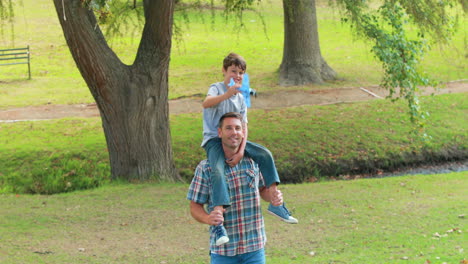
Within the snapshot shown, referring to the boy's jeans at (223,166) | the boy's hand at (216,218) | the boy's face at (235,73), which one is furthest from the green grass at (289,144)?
the boy's hand at (216,218)

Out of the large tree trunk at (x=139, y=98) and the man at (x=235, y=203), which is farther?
the large tree trunk at (x=139, y=98)

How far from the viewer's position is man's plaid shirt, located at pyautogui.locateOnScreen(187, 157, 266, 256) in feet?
13.6

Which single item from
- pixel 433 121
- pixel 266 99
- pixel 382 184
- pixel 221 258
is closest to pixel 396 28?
pixel 382 184

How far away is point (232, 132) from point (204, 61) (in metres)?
20.6

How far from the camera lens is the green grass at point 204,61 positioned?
1995cm

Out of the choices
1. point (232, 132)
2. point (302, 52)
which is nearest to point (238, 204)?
point (232, 132)

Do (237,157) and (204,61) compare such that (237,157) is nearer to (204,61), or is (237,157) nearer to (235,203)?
(235,203)

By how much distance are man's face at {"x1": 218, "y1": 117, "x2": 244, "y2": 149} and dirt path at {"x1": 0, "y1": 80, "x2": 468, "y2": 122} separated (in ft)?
43.9

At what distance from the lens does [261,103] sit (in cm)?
1794

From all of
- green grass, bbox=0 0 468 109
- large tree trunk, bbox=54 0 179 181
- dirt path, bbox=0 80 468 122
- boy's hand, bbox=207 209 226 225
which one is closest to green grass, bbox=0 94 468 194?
dirt path, bbox=0 80 468 122

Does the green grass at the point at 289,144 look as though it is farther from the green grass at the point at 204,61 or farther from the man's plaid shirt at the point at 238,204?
the man's plaid shirt at the point at 238,204

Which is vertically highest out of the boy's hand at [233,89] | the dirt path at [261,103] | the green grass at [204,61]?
A: the boy's hand at [233,89]

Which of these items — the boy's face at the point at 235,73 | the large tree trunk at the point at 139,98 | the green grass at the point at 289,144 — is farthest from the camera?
the green grass at the point at 289,144

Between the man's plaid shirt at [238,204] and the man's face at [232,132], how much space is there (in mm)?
183
